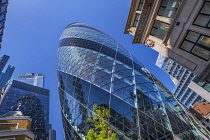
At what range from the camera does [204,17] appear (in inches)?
395

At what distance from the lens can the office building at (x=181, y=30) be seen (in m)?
10.2

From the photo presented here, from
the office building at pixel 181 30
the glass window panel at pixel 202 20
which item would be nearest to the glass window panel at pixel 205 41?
the office building at pixel 181 30

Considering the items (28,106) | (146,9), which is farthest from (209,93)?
(28,106)

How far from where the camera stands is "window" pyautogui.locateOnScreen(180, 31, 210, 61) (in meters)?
10.2

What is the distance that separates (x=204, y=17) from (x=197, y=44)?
7.35ft

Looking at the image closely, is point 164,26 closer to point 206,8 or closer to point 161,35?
point 161,35

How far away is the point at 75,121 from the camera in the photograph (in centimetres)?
2417

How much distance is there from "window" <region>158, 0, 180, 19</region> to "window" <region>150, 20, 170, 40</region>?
989 millimetres

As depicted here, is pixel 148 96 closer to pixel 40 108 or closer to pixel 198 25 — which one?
pixel 198 25

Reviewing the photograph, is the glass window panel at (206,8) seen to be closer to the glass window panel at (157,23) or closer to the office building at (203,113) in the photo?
the glass window panel at (157,23)

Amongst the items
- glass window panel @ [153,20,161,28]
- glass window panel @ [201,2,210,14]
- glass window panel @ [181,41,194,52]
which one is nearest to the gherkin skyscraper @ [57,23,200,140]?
glass window panel @ [181,41,194,52]

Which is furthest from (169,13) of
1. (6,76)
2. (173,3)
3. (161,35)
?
(6,76)

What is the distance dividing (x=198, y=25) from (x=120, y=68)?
19.7 m

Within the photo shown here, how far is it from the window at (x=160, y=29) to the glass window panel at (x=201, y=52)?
415 cm
